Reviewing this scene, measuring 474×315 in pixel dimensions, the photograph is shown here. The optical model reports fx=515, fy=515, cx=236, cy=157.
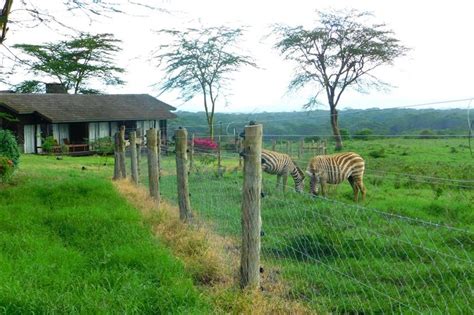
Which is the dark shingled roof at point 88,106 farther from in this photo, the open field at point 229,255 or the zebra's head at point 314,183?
the open field at point 229,255

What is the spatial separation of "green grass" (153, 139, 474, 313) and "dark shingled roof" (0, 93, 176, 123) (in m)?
20.6

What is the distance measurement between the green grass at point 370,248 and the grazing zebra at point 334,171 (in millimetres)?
679

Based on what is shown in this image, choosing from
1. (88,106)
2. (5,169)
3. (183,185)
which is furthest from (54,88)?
(183,185)

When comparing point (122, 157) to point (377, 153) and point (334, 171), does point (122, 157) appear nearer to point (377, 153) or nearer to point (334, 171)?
point (334, 171)

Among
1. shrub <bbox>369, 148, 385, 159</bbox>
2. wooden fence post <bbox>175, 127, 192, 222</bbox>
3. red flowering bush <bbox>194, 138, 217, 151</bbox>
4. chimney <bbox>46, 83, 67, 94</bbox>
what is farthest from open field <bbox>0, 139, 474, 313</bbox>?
chimney <bbox>46, 83, 67, 94</bbox>

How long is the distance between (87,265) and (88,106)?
97.2 feet

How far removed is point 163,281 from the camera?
448 centimetres

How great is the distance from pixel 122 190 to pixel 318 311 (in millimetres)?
6682

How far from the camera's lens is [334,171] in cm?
1261

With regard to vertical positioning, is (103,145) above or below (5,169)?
below

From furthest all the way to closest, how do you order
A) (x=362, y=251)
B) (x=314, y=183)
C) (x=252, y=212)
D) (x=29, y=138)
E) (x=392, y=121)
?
(x=29, y=138) < (x=314, y=183) < (x=392, y=121) < (x=362, y=251) < (x=252, y=212)

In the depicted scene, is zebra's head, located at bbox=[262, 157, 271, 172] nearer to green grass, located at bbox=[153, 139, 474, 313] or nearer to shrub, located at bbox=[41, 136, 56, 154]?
green grass, located at bbox=[153, 139, 474, 313]

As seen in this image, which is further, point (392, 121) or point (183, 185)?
point (392, 121)

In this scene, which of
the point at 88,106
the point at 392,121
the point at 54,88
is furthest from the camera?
the point at 54,88
